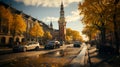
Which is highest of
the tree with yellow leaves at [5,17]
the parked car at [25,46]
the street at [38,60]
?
the tree with yellow leaves at [5,17]

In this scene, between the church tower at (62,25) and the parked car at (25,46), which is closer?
the parked car at (25,46)

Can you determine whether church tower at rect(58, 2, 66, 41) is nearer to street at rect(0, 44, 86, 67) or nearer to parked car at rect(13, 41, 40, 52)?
parked car at rect(13, 41, 40, 52)

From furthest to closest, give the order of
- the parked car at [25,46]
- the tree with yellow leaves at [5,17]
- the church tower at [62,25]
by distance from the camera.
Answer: the church tower at [62,25], the tree with yellow leaves at [5,17], the parked car at [25,46]

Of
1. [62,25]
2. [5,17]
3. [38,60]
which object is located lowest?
[38,60]

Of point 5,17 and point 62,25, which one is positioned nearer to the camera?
point 5,17

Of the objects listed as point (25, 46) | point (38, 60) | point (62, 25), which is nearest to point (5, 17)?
point (25, 46)

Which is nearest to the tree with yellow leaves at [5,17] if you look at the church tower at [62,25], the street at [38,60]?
the street at [38,60]

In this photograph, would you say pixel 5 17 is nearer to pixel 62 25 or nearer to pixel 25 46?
pixel 25 46

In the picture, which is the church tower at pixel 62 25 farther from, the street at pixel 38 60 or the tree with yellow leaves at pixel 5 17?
the street at pixel 38 60

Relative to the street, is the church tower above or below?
above

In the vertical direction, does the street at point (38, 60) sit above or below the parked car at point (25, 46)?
below

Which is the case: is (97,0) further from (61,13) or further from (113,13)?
(61,13)

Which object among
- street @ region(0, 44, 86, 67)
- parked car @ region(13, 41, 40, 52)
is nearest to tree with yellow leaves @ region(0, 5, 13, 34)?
parked car @ region(13, 41, 40, 52)

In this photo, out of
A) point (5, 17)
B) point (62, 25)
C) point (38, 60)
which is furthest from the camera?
point (62, 25)
